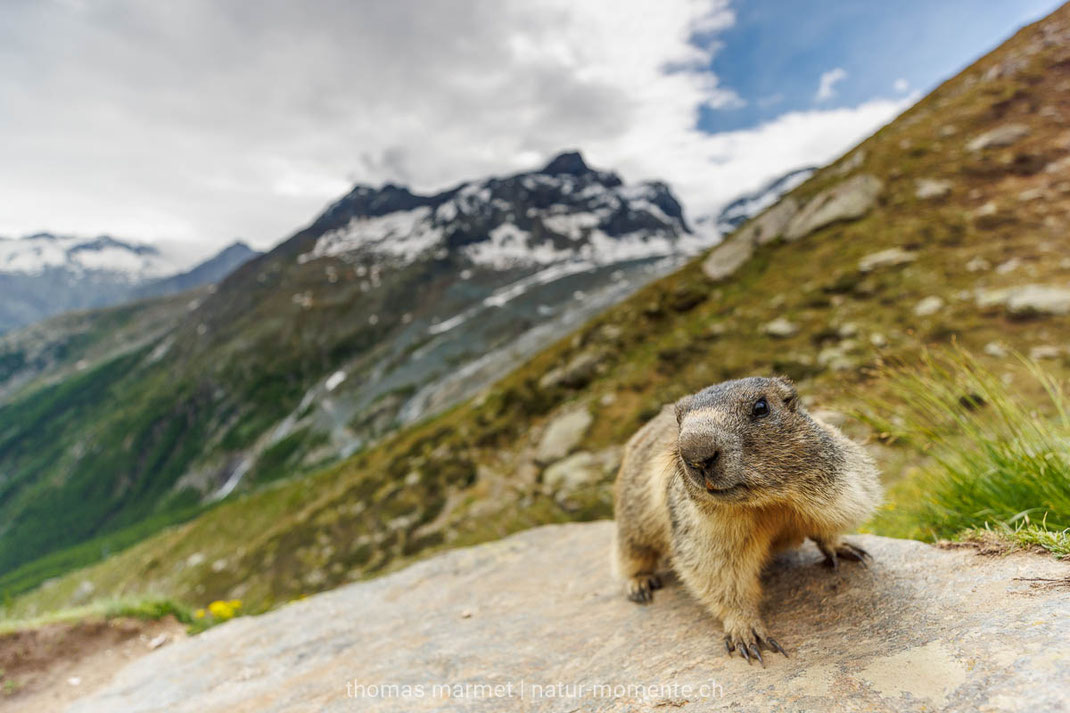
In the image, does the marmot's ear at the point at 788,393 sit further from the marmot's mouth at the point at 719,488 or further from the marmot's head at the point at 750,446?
the marmot's mouth at the point at 719,488

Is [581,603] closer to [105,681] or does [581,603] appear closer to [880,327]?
[105,681]

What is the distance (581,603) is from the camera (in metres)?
5.77

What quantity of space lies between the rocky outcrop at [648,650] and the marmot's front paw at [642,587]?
0.45 ft

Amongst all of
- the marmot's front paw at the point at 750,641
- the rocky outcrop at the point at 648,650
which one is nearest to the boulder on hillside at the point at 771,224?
the rocky outcrop at the point at 648,650

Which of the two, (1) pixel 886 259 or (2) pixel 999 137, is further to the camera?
(2) pixel 999 137

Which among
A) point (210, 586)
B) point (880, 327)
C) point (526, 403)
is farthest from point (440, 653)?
point (210, 586)

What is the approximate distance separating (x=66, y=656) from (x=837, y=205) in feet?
106

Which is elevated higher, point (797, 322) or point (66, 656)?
point (797, 322)

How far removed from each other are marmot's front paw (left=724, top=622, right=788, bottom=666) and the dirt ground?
9.90 m

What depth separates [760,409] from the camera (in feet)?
12.0

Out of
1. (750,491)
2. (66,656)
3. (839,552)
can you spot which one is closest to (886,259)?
(839,552)

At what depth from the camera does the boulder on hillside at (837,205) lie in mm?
23703

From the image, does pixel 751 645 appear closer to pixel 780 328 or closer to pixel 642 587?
pixel 642 587

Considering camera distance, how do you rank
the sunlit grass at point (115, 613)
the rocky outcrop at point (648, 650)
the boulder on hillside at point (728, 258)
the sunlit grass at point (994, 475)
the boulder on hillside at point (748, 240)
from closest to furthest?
the rocky outcrop at point (648, 650), the sunlit grass at point (994, 475), the sunlit grass at point (115, 613), the boulder on hillside at point (728, 258), the boulder on hillside at point (748, 240)
